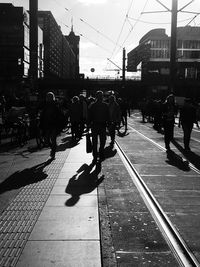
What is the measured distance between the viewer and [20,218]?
19.0 ft

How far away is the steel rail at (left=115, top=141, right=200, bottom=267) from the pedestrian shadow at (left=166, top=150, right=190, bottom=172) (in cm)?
205

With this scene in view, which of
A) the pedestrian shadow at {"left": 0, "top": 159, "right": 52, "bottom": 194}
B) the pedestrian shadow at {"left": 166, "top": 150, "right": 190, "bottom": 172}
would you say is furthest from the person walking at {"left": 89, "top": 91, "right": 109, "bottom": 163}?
the pedestrian shadow at {"left": 166, "top": 150, "right": 190, "bottom": 172}

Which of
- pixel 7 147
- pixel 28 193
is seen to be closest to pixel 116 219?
pixel 28 193

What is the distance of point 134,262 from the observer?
14.0ft

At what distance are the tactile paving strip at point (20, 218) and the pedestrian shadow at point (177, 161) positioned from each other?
3143 mm

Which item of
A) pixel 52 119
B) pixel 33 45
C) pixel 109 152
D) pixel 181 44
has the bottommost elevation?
pixel 109 152

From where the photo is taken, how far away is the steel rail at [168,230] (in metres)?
4.41

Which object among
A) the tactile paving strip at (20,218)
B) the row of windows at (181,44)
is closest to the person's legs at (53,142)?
the tactile paving strip at (20,218)

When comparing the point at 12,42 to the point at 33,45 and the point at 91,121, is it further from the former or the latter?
the point at 91,121

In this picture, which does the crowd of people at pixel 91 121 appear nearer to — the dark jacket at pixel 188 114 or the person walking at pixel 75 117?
the dark jacket at pixel 188 114

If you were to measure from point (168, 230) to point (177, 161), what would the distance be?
251 inches

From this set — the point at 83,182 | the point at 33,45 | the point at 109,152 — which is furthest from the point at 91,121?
the point at 33,45

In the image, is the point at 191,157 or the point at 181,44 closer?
the point at 191,157

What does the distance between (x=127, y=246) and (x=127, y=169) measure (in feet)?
18.4
